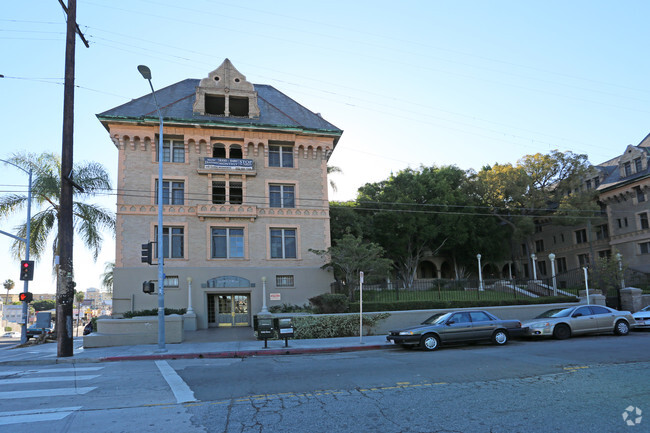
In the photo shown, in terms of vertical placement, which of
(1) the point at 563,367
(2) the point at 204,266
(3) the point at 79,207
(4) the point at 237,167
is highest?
(4) the point at 237,167

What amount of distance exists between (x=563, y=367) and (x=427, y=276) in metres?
45.5

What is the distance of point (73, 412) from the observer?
7.05 m

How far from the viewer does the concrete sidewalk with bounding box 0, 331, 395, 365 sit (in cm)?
1521

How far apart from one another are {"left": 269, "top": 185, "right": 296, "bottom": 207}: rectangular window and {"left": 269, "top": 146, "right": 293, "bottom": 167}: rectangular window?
1473mm

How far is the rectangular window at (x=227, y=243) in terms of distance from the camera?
27078 mm

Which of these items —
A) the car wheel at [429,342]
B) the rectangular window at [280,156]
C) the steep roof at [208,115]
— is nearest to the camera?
the car wheel at [429,342]

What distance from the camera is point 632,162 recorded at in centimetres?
4216

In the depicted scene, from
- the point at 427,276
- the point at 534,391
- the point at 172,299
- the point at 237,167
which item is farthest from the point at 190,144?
the point at 427,276

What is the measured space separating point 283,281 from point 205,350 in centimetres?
1089

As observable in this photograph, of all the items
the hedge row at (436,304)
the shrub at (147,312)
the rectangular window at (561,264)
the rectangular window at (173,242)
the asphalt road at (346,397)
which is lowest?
the asphalt road at (346,397)

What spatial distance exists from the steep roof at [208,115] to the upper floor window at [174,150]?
4.75ft

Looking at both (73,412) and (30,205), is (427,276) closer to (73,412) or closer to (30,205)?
(30,205)

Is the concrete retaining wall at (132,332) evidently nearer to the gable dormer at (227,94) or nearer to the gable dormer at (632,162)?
the gable dormer at (227,94)

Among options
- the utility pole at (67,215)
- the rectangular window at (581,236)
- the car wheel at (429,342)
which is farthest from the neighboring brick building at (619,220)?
the utility pole at (67,215)
